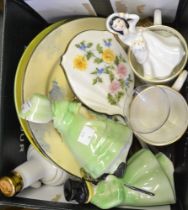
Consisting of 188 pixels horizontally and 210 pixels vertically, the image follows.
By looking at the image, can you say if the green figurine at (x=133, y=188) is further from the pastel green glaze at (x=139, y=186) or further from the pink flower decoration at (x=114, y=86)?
the pink flower decoration at (x=114, y=86)

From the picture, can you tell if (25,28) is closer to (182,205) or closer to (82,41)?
(82,41)

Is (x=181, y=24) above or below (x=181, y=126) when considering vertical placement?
above

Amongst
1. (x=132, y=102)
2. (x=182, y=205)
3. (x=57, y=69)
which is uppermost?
(x=57, y=69)

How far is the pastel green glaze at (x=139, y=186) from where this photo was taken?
720mm

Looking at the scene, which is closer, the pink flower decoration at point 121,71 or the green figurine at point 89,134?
the green figurine at point 89,134

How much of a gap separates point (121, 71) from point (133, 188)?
237 millimetres

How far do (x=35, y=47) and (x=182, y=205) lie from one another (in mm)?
419

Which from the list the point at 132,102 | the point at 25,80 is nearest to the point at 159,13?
the point at 132,102

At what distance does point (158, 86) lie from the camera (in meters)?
0.80

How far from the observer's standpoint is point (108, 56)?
82 centimetres

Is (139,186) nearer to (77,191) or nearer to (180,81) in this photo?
(77,191)

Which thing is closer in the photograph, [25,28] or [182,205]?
[182,205]

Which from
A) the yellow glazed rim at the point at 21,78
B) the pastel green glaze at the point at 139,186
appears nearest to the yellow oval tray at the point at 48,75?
the yellow glazed rim at the point at 21,78

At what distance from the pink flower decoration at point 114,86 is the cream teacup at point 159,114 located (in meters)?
0.05
